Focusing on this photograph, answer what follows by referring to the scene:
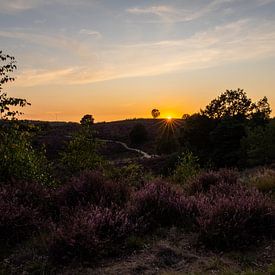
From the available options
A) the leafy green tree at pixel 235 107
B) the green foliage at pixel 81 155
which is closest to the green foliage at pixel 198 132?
the leafy green tree at pixel 235 107

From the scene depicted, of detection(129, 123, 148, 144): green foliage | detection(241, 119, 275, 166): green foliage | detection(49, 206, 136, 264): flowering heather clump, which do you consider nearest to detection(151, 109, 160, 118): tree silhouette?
detection(129, 123, 148, 144): green foliage

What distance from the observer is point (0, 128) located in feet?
45.7

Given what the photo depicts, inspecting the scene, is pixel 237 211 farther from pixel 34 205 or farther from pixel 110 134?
pixel 110 134

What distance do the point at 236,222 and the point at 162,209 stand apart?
185 centimetres

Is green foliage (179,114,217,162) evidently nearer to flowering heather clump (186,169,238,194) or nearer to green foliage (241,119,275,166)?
green foliage (241,119,275,166)

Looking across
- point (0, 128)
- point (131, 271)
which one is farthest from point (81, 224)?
point (0, 128)

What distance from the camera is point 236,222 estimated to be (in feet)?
29.2

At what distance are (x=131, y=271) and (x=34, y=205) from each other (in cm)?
397

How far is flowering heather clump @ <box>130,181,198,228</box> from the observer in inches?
392

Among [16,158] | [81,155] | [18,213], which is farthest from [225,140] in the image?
[18,213]

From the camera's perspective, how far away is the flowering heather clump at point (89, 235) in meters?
8.25

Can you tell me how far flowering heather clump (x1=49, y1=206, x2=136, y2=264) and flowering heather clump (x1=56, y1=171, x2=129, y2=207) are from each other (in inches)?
72.0

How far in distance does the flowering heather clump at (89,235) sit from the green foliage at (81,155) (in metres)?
8.57

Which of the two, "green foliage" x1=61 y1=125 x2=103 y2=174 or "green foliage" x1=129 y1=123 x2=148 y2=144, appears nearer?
"green foliage" x1=61 y1=125 x2=103 y2=174
